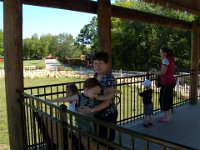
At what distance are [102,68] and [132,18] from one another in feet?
9.33

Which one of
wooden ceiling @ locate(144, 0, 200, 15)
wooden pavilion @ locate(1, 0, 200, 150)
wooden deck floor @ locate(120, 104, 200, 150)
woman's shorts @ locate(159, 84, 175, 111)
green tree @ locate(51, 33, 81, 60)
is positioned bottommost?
wooden deck floor @ locate(120, 104, 200, 150)

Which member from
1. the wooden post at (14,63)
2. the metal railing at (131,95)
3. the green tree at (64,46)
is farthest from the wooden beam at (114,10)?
the green tree at (64,46)

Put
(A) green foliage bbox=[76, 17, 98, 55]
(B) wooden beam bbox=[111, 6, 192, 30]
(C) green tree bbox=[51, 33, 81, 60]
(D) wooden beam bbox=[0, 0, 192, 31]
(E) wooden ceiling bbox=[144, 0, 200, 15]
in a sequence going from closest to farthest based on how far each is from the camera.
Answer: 1. (D) wooden beam bbox=[0, 0, 192, 31]
2. (B) wooden beam bbox=[111, 6, 192, 30]
3. (E) wooden ceiling bbox=[144, 0, 200, 15]
4. (A) green foliage bbox=[76, 17, 98, 55]
5. (C) green tree bbox=[51, 33, 81, 60]

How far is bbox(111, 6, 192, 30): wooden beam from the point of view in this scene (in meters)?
5.58

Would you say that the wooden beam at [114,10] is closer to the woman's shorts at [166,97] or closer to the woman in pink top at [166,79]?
the woman in pink top at [166,79]

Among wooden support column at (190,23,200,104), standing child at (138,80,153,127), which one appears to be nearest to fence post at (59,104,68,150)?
standing child at (138,80,153,127)

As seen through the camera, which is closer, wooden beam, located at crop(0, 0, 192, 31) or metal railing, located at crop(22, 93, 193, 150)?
metal railing, located at crop(22, 93, 193, 150)

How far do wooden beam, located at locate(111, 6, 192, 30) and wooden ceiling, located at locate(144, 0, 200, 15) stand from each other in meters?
0.33

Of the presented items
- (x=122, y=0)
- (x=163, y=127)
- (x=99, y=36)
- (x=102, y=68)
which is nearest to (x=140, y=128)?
(x=163, y=127)

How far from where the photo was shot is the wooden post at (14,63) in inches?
151

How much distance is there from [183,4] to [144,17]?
4.17ft

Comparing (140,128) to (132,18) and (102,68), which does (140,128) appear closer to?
(132,18)

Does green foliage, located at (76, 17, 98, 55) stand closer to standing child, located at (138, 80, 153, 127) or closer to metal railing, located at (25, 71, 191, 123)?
metal railing, located at (25, 71, 191, 123)

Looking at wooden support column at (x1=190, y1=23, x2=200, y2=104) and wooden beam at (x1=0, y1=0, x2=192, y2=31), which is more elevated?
wooden beam at (x1=0, y1=0, x2=192, y2=31)
